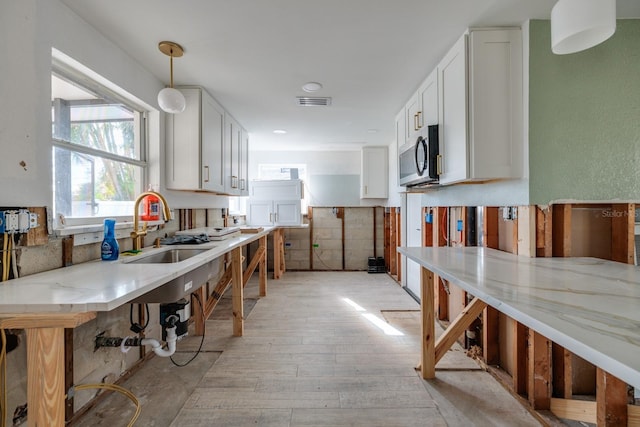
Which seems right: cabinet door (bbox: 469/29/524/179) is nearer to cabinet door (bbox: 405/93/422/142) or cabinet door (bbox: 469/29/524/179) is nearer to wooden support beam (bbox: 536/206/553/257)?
wooden support beam (bbox: 536/206/553/257)

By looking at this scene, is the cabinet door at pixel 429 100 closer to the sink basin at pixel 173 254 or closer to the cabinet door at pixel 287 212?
the sink basin at pixel 173 254

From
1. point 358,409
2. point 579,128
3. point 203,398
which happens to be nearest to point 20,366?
point 203,398

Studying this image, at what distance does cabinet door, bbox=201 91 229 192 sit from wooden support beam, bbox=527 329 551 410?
264 centimetres

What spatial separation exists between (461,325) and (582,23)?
1654mm

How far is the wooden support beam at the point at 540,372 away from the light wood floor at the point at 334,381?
0.39 feet

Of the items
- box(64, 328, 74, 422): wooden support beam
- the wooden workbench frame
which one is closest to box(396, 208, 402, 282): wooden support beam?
box(64, 328, 74, 422): wooden support beam

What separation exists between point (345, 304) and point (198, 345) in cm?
163

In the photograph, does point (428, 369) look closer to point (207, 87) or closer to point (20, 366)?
point (20, 366)

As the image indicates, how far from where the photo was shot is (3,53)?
1.17m

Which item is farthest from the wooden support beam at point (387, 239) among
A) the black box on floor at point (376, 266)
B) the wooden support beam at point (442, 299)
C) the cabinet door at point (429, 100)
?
the cabinet door at point (429, 100)

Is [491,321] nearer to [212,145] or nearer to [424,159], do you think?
[424,159]

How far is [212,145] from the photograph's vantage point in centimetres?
267

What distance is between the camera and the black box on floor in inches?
191

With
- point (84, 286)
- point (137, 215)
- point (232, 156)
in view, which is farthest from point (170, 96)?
point (232, 156)
